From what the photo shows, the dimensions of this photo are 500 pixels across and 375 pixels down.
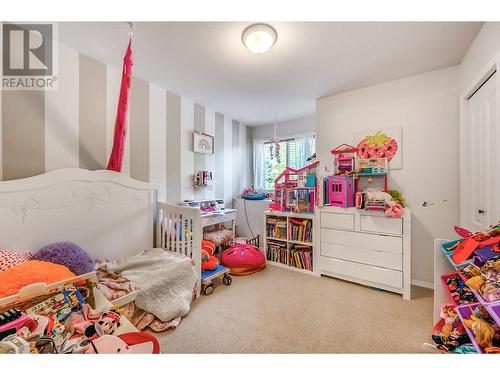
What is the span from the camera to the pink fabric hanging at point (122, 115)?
1538mm

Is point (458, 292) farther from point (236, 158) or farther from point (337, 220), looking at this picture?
point (236, 158)

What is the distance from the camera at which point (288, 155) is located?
3.83 meters

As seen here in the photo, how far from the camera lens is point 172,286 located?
172cm

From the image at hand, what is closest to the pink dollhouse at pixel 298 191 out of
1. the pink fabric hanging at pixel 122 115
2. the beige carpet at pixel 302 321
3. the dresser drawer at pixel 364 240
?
the dresser drawer at pixel 364 240

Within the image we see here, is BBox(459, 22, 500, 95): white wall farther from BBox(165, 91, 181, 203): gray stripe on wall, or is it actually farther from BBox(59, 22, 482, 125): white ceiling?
BBox(165, 91, 181, 203): gray stripe on wall

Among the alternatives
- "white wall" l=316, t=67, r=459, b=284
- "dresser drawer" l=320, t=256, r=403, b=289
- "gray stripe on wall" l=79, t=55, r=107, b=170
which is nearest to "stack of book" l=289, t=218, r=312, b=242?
"dresser drawer" l=320, t=256, r=403, b=289

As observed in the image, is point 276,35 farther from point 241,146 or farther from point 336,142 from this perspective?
point 241,146

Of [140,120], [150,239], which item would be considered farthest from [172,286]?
[140,120]

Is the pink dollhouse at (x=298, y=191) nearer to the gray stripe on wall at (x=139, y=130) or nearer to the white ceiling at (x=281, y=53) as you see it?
the white ceiling at (x=281, y=53)

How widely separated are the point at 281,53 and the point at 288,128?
2.02 meters

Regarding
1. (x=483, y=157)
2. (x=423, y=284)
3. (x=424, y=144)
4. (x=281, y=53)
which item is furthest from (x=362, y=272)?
(x=281, y=53)

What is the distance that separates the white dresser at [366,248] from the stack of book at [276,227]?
497 mm

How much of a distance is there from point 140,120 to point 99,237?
133 centimetres

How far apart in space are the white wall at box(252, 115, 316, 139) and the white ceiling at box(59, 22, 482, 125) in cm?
92
